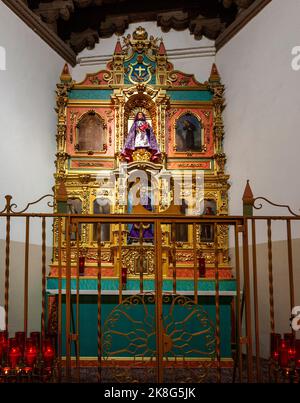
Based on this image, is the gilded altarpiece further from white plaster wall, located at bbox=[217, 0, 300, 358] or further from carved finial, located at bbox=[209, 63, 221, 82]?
white plaster wall, located at bbox=[217, 0, 300, 358]

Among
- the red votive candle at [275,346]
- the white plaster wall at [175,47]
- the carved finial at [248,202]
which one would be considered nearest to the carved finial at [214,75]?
the white plaster wall at [175,47]

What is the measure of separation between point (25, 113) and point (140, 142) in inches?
83.2

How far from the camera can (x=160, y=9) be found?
9078 millimetres

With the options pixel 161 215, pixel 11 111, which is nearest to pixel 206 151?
pixel 11 111

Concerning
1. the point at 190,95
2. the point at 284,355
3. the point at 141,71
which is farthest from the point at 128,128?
the point at 284,355

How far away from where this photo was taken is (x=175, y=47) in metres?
9.16

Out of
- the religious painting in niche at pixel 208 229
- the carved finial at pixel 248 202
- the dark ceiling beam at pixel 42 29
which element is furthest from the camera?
the religious painting in niche at pixel 208 229

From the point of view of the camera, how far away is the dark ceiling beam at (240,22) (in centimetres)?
746

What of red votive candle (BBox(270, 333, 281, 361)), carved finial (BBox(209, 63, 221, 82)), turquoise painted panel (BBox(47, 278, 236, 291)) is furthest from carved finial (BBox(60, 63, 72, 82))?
red votive candle (BBox(270, 333, 281, 361))

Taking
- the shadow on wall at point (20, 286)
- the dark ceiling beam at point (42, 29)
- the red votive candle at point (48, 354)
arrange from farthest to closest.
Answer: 1. the dark ceiling beam at point (42, 29)
2. the shadow on wall at point (20, 286)
3. the red votive candle at point (48, 354)

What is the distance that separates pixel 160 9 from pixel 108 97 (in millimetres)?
2055

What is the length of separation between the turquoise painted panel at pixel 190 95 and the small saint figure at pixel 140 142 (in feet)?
2.67

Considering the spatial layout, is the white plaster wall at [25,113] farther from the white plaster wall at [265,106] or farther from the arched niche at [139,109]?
the white plaster wall at [265,106]
